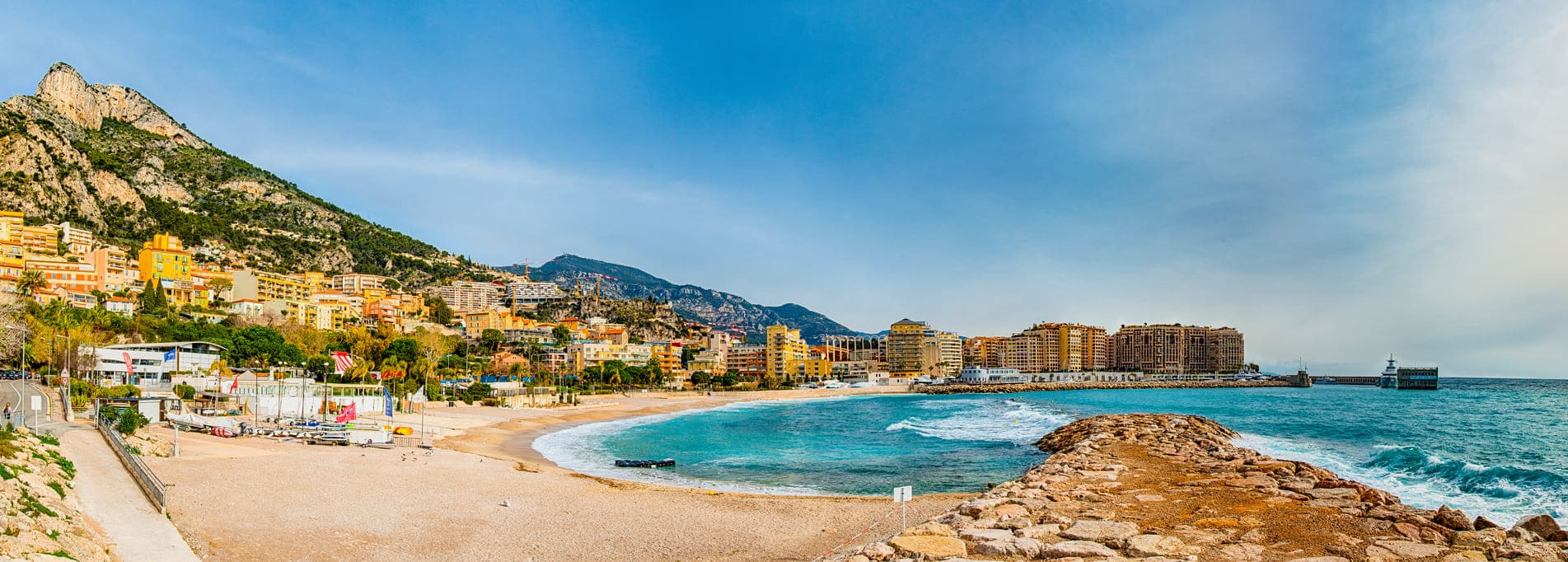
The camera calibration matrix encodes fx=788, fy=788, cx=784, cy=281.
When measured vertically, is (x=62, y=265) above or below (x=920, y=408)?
above

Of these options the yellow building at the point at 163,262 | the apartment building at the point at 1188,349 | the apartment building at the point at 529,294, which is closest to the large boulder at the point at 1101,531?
the yellow building at the point at 163,262

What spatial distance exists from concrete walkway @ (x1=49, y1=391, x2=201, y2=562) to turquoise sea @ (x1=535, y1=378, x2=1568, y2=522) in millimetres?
12958

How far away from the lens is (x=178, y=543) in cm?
1288

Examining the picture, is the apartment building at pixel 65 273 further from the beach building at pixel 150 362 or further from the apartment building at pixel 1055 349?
the apartment building at pixel 1055 349

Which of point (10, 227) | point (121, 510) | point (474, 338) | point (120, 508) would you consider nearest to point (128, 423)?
point (120, 508)

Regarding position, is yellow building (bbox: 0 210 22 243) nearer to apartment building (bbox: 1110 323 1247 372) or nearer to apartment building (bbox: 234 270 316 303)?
apartment building (bbox: 234 270 316 303)

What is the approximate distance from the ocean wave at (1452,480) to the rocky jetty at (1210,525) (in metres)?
4.23

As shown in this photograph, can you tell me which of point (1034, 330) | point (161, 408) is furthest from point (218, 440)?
point (1034, 330)

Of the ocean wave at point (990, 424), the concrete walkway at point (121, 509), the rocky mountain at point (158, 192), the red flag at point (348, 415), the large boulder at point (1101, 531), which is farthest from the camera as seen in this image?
the rocky mountain at point (158, 192)

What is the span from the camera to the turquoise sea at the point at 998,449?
72.3 feet

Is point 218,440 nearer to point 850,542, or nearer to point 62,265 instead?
point 850,542

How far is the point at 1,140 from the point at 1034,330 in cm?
17675

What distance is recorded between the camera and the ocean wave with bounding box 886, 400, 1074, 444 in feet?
131

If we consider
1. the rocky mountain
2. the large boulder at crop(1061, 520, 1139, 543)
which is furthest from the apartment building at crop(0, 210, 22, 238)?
the large boulder at crop(1061, 520, 1139, 543)
